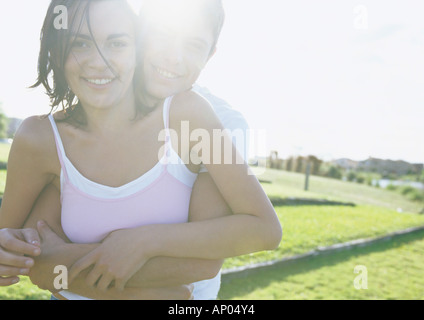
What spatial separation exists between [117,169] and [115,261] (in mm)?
407

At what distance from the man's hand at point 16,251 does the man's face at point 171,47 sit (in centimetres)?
90

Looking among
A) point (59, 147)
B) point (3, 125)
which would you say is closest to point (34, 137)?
point (59, 147)

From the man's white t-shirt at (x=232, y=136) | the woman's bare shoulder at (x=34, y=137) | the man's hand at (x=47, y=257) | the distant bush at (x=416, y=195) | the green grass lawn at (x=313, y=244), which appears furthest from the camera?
the distant bush at (x=416, y=195)

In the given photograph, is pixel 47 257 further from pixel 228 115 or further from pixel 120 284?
pixel 228 115

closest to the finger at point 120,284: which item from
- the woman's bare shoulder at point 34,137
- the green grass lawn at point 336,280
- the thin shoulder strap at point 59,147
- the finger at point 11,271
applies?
the finger at point 11,271

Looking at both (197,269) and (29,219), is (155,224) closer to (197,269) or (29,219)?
(197,269)

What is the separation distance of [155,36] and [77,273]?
1.30m

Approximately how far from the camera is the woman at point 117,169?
159 cm

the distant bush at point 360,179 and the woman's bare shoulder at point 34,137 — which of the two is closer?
the woman's bare shoulder at point 34,137

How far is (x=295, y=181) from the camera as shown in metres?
24.5

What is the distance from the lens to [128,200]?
1.64 meters

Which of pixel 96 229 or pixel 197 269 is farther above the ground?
pixel 96 229

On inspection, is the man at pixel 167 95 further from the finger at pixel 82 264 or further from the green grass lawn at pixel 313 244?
the green grass lawn at pixel 313 244
